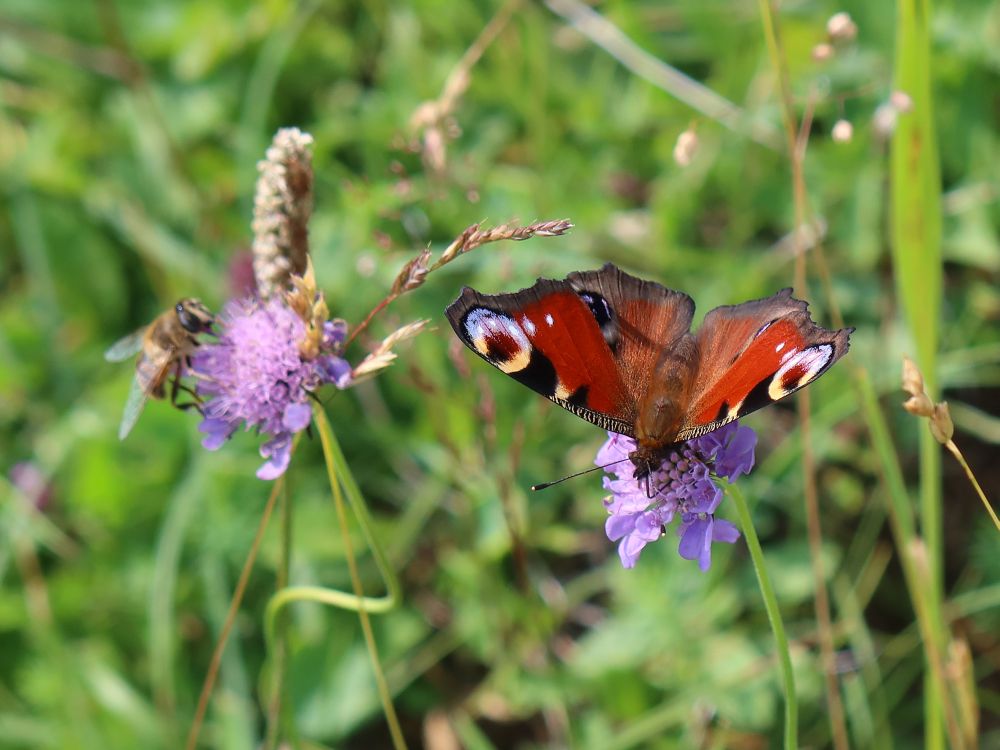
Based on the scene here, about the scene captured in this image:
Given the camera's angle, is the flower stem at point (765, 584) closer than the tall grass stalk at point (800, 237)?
Yes


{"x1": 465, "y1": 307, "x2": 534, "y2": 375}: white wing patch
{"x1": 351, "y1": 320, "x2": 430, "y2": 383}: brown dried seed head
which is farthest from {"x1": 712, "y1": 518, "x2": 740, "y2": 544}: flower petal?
{"x1": 351, "y1": 320, "x2": 430, "y2": 383}: brown dried seed head

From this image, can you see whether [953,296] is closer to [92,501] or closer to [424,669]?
[424,669]

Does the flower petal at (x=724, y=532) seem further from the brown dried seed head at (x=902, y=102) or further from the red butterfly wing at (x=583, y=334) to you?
the brown dried seed head at (x=902, y=102)

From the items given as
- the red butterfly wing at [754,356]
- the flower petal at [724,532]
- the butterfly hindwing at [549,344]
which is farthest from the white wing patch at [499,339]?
the flower petal at [724,532]

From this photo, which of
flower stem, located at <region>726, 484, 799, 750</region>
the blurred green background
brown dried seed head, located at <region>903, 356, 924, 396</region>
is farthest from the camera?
the blurred green background

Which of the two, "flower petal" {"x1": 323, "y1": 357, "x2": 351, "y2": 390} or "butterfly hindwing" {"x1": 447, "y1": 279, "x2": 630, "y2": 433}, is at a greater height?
"flower petal" {"x1": 323, "y1": 357, "x2": 351, "y2": 390}

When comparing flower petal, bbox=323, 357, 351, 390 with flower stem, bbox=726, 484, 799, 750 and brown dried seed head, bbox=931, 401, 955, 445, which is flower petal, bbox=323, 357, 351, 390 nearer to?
flower stem, bbox=726, 484, 799, 750

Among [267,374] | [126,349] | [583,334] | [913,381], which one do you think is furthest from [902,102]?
[126,349]
